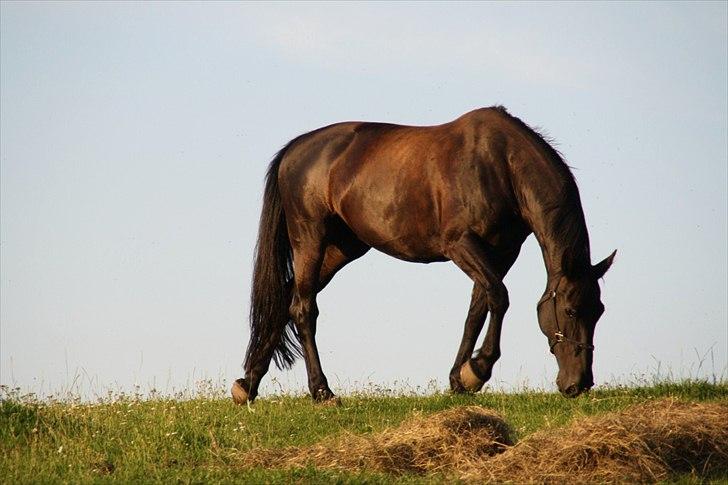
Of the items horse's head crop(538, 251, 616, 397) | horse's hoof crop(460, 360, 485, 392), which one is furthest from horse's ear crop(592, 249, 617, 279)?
horse's hoof crop(460, 360, 485, 392)

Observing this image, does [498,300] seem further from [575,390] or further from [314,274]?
[314,274]

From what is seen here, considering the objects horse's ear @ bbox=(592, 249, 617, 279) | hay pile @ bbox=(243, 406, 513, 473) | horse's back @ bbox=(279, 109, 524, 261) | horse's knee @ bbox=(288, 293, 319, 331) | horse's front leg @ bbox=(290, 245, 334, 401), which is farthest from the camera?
horse's knee @ bbox=(288, 293, 319, 331)

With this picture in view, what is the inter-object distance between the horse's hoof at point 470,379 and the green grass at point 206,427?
11 centimetres

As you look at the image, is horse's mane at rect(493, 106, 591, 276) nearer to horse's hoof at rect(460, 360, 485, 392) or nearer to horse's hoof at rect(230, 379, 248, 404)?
horse's hoof at rect(460, 360, 485, 392)

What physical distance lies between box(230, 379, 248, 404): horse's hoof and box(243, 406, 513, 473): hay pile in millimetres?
3544

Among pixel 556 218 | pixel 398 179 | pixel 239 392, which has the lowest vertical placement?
pixel 239 392

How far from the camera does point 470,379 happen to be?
486 inches

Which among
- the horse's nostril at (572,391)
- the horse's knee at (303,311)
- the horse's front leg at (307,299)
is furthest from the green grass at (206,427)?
the horse's knee at (303,311)

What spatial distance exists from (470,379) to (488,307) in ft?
2.55

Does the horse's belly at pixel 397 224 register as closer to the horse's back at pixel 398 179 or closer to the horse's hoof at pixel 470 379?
the horse's back at pixel 398 179

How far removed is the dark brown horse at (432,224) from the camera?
12172 mm

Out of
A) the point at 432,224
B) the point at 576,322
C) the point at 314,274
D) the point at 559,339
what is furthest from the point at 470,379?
the point at 314,274

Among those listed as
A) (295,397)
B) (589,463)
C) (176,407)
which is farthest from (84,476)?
(295,397)

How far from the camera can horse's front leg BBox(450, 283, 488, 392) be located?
1272cm
